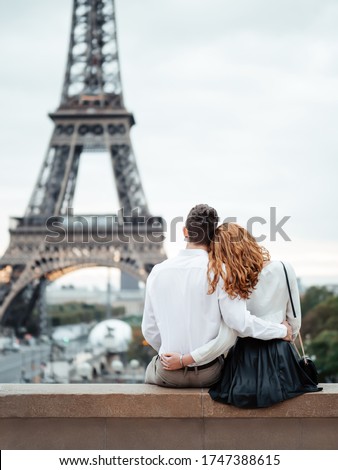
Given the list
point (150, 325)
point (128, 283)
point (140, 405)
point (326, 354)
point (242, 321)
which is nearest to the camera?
point (242, 321)

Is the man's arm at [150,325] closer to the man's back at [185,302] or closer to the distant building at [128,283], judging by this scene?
the man's back at [185,302]

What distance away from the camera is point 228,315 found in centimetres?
423

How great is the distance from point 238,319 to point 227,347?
230 millimetres

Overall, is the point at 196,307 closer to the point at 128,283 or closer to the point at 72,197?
the point at 72,197

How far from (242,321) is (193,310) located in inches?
13.1

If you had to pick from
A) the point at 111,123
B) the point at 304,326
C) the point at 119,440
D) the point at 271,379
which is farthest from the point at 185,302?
the point at 304,326

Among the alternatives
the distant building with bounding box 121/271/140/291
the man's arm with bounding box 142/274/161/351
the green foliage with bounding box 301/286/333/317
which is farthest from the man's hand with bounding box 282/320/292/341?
the distant building with bounding box 121/271/140/291

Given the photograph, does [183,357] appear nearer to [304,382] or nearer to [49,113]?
[304,382]

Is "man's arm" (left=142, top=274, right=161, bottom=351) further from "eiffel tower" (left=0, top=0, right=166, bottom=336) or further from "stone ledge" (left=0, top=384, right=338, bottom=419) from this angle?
"eiffel tower" (left=0, top=0, right=166, bottom=336)

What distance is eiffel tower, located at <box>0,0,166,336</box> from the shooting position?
40.3 metres

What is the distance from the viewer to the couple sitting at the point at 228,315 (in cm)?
424

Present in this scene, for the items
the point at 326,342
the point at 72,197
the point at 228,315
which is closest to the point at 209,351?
the point at 228,315

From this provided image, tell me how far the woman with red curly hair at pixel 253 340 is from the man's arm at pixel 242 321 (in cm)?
5

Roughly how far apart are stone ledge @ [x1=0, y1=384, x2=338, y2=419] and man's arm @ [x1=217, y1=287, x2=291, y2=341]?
1.67ft
